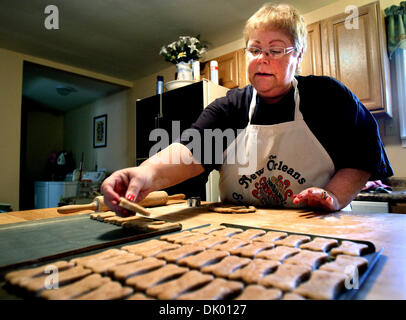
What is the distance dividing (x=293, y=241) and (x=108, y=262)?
0.34 meters

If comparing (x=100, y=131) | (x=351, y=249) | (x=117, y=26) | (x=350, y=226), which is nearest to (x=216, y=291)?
(x=351, y=249)

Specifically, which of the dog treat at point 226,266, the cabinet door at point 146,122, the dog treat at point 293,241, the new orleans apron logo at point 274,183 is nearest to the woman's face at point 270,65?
the new orleans apron logo at point 274,183

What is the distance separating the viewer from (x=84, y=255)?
51 centimetres

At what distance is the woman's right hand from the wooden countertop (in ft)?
0.46

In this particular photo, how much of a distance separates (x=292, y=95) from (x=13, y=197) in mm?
3351

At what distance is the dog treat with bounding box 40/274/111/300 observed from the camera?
1.06 ft

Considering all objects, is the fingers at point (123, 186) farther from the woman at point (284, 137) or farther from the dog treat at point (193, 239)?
the dog treat at point (193, 239)

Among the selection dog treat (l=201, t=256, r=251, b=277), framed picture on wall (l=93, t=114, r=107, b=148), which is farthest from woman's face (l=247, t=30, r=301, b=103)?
framed picture on wall (l=93, t=114, r=107, b=148)

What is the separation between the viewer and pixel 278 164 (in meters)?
1.03

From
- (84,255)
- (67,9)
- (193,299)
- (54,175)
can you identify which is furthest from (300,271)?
(54,175)

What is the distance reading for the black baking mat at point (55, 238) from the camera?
50 centimetres

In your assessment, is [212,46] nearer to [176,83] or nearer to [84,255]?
[176,83]

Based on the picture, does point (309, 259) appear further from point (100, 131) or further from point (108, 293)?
point (100, 131)

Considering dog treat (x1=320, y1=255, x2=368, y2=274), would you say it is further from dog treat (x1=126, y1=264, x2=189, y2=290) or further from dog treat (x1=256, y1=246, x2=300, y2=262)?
dog treat (x1=126, y1=264, x2=189, y2=290)
